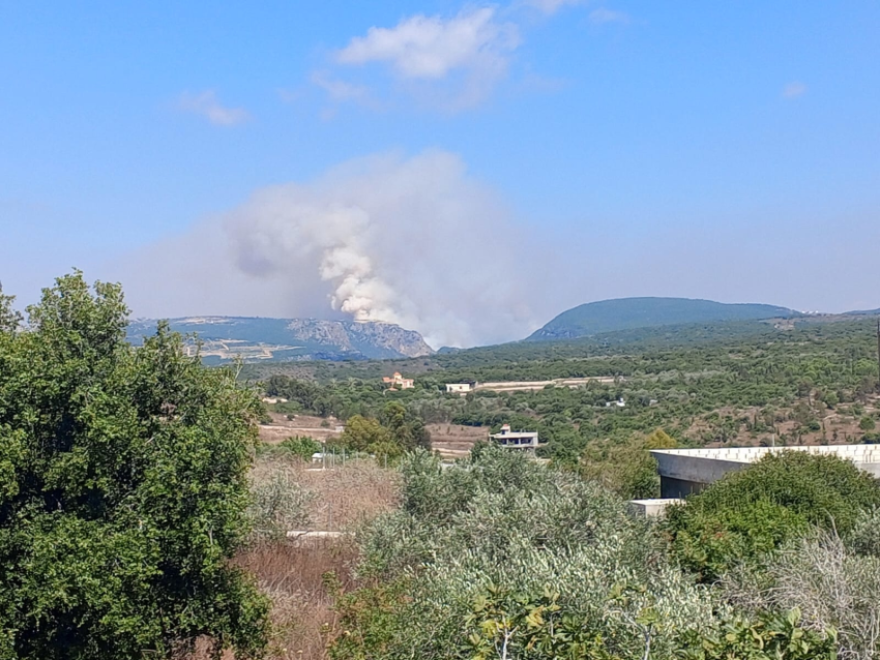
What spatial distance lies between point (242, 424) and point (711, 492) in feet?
42.4

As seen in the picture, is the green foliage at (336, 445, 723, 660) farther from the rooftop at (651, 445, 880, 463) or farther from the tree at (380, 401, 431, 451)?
the tree at (380, 401, 431, 451)

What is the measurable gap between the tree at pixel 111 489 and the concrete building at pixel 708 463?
1642 cm

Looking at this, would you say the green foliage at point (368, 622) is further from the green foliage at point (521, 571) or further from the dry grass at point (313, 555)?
the dry grass at point (313, 555)

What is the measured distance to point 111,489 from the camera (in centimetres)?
1200

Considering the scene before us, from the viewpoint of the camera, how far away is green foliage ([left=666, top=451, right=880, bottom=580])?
17781 mm

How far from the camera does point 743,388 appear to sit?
76.2 meters

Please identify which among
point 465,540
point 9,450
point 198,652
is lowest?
point 198,652

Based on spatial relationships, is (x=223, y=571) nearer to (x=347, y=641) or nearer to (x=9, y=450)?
(x=347, y=641)

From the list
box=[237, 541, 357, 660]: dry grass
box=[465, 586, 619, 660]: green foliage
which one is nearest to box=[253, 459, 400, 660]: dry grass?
box=[237, 541, 357, 660]: dry grass

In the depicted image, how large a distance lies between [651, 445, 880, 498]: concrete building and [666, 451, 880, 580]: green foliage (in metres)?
2.01

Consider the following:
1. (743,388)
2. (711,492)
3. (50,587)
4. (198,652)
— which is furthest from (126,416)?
(743,388)

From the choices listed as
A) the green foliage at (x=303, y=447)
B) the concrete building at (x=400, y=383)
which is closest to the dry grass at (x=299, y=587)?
the green foliage at (x=303, y=447)

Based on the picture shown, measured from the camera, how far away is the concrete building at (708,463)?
26.8 meters

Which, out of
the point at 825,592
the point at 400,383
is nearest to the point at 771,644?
the point at 825,592
